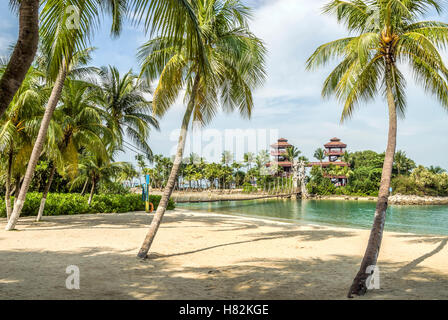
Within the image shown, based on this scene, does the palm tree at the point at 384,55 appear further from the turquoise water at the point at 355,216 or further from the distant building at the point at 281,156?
the distant building at the point at 281,156

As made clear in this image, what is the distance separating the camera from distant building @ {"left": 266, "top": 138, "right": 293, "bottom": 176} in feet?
242

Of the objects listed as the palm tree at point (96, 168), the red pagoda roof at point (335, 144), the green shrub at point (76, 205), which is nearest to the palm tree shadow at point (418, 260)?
the green shrub at point (76, 205)

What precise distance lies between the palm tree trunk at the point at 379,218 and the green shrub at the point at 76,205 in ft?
46.6

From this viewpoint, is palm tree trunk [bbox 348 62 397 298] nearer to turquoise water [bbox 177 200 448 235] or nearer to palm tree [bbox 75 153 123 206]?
palm tree [bbox 75 153 123 206]

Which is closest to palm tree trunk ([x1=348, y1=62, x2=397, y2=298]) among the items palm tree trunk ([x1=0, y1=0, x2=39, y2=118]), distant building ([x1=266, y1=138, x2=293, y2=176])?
palm tree trunk ([x1=0, y1=0, x2=39, y2=118])

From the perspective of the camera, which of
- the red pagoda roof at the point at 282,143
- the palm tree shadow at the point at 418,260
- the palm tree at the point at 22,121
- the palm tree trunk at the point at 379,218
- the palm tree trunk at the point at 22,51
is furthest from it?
the red pagoda roof at the point at 282,143

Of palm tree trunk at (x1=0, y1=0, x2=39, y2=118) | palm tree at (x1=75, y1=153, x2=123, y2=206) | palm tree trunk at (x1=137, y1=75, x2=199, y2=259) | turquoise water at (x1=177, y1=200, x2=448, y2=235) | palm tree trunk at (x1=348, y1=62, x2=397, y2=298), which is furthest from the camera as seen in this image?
turquoise water at (x1=177, y1=200, x2=448, y2=235)

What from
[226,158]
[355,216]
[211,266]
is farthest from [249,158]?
[211,266]

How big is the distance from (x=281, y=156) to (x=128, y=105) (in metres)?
61.6

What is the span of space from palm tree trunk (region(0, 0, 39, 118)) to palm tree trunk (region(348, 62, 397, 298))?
14.9ft

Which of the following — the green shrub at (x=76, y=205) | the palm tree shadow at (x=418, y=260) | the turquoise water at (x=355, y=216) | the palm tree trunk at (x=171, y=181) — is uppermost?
the palm tree trunk at (x=171, y=181)

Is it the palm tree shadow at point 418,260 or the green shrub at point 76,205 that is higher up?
the green shrub at point 76,205

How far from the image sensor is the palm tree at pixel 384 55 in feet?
19.1
